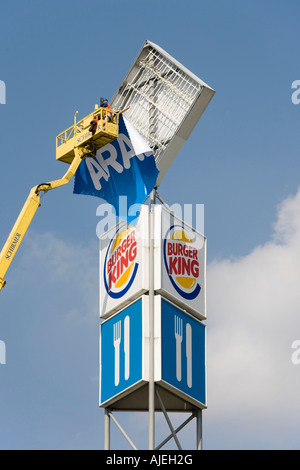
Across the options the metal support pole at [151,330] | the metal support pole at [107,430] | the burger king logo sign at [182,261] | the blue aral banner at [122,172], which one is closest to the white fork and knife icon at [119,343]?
the metal support pole at [151,330]

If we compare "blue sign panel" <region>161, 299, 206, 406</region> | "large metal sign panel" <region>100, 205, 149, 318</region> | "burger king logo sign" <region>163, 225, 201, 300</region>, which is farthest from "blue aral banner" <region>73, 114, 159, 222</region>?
"blue sign panel" <region>161, 299, 206, 406</region>

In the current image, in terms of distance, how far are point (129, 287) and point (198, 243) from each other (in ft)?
18.0

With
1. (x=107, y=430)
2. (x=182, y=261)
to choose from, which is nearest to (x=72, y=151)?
(x=182, y=261)

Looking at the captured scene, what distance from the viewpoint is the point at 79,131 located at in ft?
235

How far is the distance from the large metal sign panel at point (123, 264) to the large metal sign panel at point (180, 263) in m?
0.80

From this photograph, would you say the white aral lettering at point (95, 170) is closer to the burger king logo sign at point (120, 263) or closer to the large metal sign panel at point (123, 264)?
the large metal sign panel at point (123, 264)

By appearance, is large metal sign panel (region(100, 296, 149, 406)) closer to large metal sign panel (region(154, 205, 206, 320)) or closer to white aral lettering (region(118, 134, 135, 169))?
large metal sign panel (region(154, 205, 206, 320))

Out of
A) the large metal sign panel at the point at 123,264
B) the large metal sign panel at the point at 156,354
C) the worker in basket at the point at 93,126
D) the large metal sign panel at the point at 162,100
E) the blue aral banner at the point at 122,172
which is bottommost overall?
the large metal sign panel at the point at 156,354

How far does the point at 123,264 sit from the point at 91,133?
806 centimetres

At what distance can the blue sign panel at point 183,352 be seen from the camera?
6569cm

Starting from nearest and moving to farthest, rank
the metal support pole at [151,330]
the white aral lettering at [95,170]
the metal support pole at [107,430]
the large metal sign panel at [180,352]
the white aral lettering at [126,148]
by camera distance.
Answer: the metal support pole at [151,330]
the large metal sign panel at [180,352]
the metal support pole at [107,430]
the white aral lettering at [126,148]
the white aral lettering at [95,170]

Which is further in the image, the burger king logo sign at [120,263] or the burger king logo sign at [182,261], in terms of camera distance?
the burger king logo sign at [120,263]
